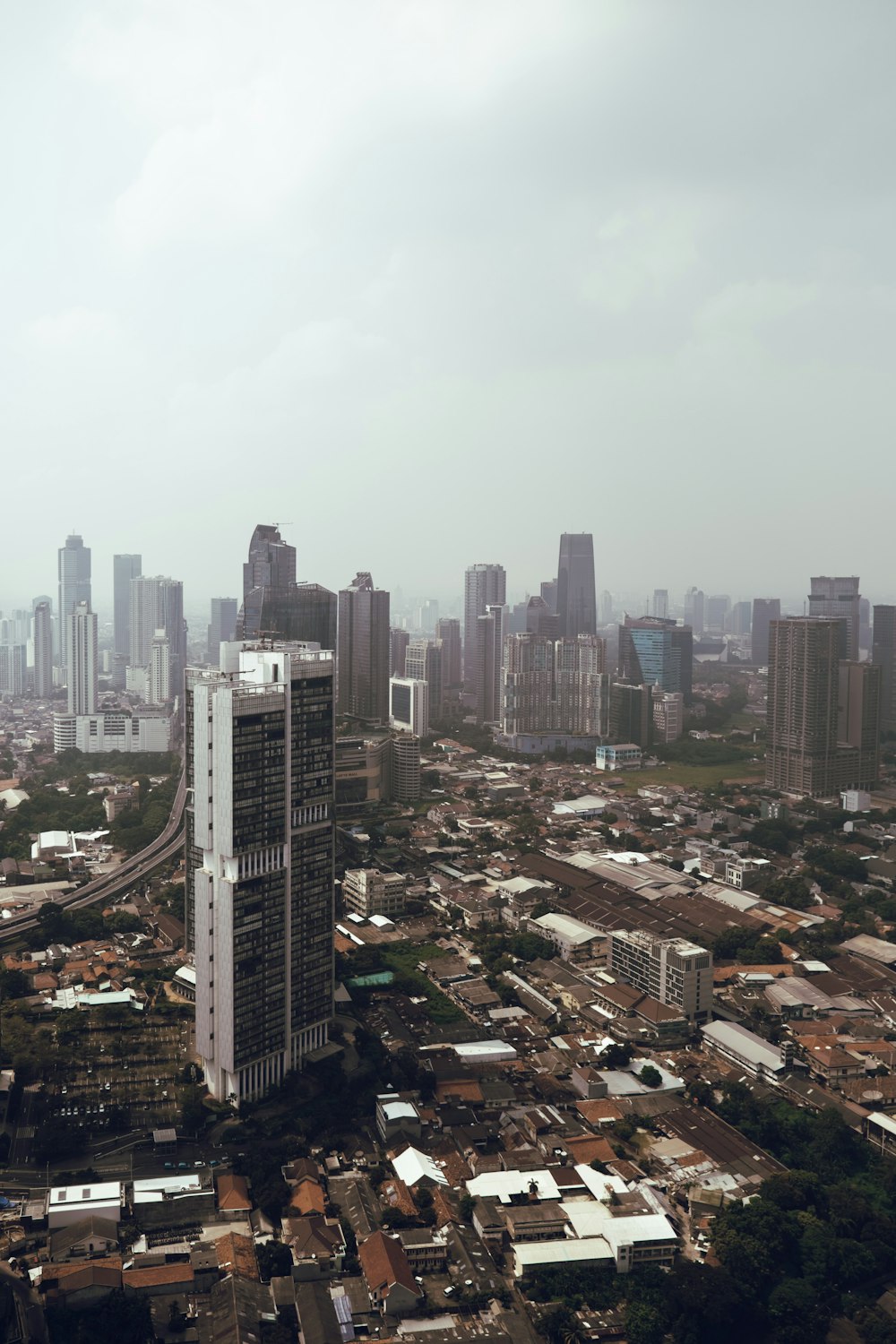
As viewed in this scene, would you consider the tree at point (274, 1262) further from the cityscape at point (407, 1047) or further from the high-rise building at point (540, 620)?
the high-rise building at point (540, 620)

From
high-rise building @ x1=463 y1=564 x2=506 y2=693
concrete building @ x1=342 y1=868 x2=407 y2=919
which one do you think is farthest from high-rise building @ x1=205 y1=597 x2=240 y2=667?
concrete building @ x1=342 y1=868 x2=407 y2=919

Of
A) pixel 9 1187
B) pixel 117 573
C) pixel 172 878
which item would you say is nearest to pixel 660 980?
pixel 9 1187

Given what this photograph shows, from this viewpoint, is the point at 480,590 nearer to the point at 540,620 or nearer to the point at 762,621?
the point at 540,620

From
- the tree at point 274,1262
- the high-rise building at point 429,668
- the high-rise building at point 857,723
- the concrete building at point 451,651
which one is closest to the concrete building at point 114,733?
the high-rise building at point 429,668

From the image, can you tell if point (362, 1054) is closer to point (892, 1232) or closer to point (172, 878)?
point (892, 1232)

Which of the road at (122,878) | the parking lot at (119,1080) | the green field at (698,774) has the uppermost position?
the green field at (698,774)

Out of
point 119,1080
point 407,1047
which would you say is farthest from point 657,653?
point 119,1080

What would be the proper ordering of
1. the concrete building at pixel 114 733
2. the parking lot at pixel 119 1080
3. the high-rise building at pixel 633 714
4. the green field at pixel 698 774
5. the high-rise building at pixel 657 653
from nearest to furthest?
the parking lot at pixel 119 1080 < the green field at pixel 698 774 < the concrete building at pixel 114 733 < the high-rise building at pixel 633 714 < the high-rise building at pixel 657 653
